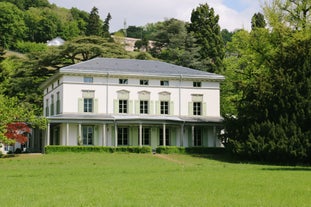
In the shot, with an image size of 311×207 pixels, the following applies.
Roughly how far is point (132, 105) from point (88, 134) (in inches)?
190

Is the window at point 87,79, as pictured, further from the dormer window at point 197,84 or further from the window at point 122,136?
the dormer window at point 197,84

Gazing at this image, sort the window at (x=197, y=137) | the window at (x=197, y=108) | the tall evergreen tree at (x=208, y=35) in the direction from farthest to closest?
1. the tall evergreen tree at (x=208, y=35)
2. the window at (x=197, y=108)
3. the window at (x=197, y=137)

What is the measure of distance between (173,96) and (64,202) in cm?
3680

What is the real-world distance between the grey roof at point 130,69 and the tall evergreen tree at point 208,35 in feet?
64.9

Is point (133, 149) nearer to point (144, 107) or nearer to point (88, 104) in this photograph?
point (144, 107)

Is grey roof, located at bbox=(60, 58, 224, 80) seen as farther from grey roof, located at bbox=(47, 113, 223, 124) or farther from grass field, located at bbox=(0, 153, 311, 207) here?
grass field, located at bbox=(0, 153, 311, 207)

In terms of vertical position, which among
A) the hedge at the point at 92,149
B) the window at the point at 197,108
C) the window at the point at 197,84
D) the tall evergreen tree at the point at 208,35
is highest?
the tall evergreen tree at the point at 208,35

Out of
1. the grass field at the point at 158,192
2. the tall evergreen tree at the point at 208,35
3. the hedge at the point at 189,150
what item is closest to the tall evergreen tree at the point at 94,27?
the tall evergreen tree at the point at 208,35

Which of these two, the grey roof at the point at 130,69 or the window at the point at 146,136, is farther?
the window at the point at 146,136

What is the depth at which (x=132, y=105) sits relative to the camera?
49500 mm

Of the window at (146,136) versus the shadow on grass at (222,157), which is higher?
the window at (146,136)

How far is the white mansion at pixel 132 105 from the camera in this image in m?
47.5

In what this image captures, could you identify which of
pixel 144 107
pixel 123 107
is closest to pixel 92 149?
pixel 123 107

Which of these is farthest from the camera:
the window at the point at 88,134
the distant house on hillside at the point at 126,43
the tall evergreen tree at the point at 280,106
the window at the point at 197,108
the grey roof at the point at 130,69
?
the distant house on hillside at the point at 126,43
